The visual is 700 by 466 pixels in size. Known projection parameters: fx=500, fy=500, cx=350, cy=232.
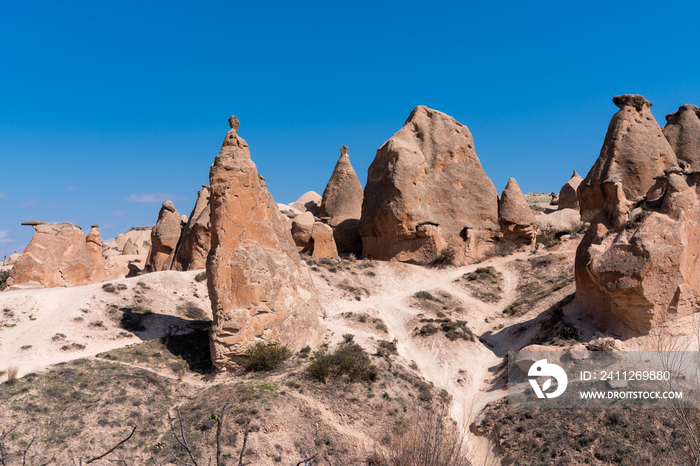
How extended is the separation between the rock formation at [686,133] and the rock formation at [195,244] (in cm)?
2667

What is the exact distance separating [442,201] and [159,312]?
56.9 feet

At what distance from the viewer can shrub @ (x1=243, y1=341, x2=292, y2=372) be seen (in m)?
13.0

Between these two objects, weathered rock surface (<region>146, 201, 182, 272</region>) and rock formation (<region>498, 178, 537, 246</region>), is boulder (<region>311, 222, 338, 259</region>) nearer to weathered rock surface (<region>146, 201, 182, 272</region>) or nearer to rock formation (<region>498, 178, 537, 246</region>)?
weathered rock surface (<region>146, 201, 182, 272</region>)

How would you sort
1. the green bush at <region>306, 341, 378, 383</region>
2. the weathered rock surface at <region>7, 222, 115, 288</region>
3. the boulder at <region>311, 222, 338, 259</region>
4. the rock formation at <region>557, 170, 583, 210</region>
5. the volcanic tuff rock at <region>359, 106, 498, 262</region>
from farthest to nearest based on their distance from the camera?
the rock formation at <region>557, 170, 583, 210</region>
the volcanic tuff rock at <region>359, 106, 498, 262</region>
the boulder at <region>311, 222, 338, 259</region>
the weathered rock surface at <region>7, 222, 115, 288</region>
the green bush at <region>306, 341, 378, 383</region>

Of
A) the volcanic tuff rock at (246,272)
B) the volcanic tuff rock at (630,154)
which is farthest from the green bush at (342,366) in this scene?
the volcanic tuff rock at (630,154)

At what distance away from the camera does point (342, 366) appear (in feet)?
43.7

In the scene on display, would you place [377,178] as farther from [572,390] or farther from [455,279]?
[572,390]

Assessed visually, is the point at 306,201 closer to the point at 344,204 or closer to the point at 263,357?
the point at 344,204

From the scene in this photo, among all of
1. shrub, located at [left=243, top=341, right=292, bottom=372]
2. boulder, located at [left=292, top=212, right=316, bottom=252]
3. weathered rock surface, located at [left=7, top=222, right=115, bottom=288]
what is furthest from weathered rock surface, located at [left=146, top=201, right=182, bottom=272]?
shrub, located at [left=243, top=341, right=292, bottom=372]

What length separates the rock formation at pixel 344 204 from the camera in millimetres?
31438

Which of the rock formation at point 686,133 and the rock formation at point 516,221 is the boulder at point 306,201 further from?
the rock formation at point 686,133

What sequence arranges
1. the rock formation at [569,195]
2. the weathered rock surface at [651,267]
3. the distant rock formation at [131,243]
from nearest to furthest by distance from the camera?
the weathered rock surface at [651,267], the rock formation at [569,195], the distant rock formation at [131,243]

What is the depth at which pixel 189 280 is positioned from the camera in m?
19.7

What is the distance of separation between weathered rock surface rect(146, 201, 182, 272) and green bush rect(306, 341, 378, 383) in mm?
14787
